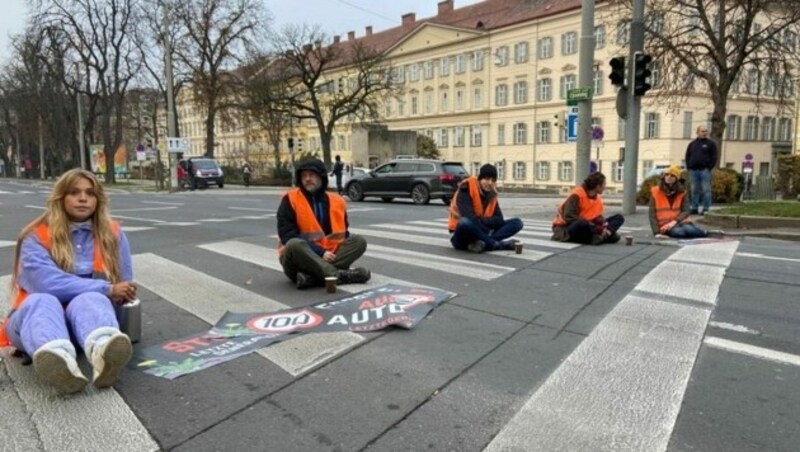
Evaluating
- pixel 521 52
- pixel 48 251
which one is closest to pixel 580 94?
pixel 48 251

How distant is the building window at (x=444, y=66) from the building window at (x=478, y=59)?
3.77 metres

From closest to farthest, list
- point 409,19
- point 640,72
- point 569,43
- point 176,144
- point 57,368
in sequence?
point 57,368 → point 640,72 → point 176,144 → point 569,43 → point 409,19

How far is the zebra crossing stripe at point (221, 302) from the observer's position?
4016mm

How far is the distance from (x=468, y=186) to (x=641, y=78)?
7.34 meters

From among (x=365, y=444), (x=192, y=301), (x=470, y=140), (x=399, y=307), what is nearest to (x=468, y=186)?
(x=399, y=307)

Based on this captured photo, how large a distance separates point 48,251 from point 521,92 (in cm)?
6264

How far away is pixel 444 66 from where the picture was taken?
71.1 meters

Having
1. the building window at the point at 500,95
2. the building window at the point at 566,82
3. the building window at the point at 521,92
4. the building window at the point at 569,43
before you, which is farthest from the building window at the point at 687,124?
the building window at the point at 500,95

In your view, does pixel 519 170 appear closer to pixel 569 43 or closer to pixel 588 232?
pixel 569 43

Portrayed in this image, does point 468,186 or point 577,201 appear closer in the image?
point 468,186

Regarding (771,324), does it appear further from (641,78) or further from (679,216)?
(641,78)

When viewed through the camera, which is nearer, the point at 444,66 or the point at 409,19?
the point at 444,66

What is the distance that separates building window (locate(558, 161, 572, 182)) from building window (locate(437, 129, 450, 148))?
54.3ft

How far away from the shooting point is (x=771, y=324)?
15.9 feet
